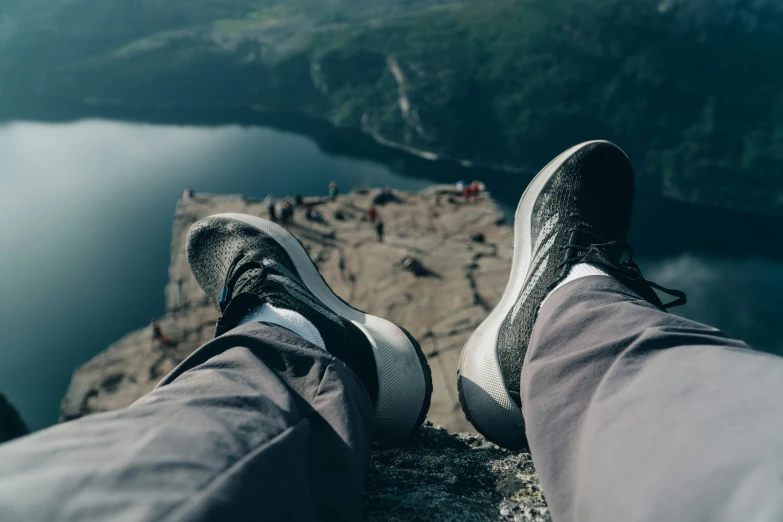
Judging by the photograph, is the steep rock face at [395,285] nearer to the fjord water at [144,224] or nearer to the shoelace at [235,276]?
the shoelace at [235,276]

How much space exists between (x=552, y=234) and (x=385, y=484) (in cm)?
152

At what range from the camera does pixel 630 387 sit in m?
1.09

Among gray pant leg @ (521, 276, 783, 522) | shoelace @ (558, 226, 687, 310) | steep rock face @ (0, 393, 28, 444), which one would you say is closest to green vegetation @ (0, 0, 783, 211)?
steep rock face @ (0, 393, 28, 444)

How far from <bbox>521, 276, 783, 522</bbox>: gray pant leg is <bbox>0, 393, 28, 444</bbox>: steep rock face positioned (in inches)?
274

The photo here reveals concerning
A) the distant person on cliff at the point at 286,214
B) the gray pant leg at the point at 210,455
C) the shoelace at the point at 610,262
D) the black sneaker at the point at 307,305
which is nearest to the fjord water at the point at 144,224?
the distant person on cliff at the point at 286,214

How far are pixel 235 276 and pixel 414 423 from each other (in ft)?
3.92

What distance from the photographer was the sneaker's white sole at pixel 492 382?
1959mm

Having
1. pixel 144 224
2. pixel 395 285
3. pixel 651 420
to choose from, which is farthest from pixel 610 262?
pixel 144 224

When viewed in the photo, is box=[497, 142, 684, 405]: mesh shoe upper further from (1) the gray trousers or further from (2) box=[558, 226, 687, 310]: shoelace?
(1) the gray trousers

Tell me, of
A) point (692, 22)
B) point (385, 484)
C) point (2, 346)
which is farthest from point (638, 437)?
point (692, 22)

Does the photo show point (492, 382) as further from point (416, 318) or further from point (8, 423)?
point (8, 423)

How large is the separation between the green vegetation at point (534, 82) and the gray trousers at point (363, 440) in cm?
4515

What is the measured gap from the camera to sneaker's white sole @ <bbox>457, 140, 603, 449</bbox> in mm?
1959

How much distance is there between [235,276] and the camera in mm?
2574
